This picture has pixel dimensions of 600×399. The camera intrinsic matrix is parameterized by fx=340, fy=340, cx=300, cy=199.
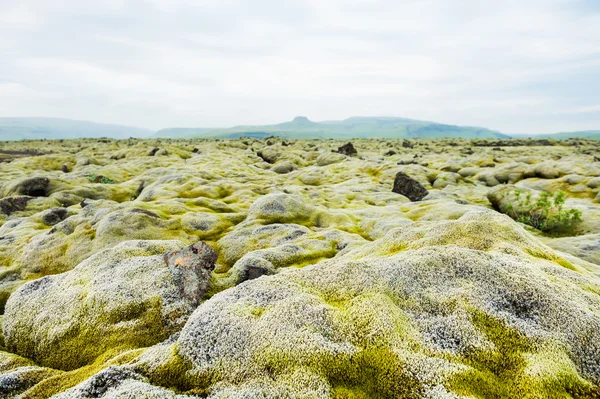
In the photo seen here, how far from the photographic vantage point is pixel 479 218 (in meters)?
14.6

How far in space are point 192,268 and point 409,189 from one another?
2829 centimetres

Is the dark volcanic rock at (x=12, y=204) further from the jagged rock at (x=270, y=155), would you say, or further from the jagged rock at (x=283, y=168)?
the jagged rock at (x=270, y=155)

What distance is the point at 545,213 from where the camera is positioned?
2688cm

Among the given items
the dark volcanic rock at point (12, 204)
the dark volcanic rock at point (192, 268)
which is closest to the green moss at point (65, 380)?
the dark volcanic rock at point (192, 268)

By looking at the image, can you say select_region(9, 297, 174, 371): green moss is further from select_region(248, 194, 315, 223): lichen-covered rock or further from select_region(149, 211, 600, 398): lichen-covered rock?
select_region(248, 194, 315, 223): lichen-covered rock

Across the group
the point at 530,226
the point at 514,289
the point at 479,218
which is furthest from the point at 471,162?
the point at 514,289

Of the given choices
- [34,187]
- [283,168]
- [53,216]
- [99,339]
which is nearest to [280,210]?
[99,339]

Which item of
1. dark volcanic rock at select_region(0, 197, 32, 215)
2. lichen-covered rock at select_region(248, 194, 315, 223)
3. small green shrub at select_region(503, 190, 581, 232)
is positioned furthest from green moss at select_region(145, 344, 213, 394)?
dark volcanic rock at select_region(0, 197, 32, 215)

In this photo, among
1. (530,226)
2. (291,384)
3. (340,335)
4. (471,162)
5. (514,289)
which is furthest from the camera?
(471,162)

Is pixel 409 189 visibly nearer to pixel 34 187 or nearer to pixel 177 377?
pixel 177 377

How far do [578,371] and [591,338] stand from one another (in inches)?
42.3

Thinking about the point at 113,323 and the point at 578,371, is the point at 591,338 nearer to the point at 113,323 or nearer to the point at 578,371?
the point at 578,371

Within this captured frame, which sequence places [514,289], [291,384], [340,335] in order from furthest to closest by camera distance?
[514,289], [340,335], [291,384]

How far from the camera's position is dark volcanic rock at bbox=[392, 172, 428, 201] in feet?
115
